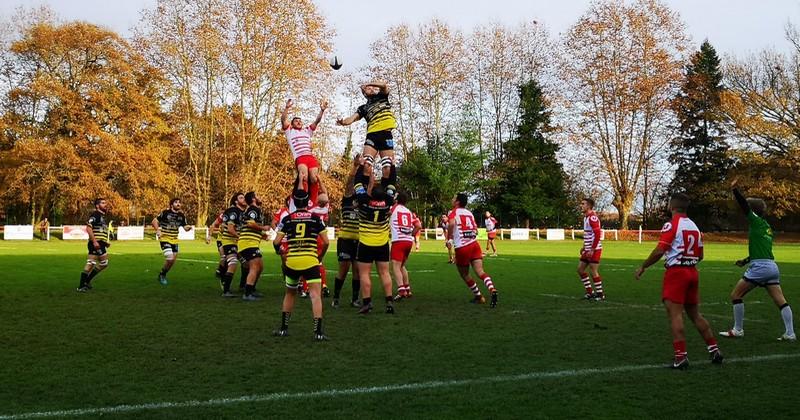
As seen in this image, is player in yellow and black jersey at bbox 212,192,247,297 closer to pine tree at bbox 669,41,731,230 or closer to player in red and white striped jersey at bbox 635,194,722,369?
player in red and white striped jersey at bbox 635,194,722,369

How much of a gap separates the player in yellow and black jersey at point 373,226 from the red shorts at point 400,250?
6.21 ft

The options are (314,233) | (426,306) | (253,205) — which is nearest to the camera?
(314,233)

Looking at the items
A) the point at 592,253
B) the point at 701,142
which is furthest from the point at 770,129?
the point at 592,253

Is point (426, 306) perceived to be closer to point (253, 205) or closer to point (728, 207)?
point (253, 205)

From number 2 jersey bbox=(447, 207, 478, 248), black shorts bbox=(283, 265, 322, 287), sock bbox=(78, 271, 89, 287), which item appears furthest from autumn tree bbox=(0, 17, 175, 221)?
black shorts bbox=(283, 265, 322, 287)

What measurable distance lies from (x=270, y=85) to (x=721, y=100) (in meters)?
33.6

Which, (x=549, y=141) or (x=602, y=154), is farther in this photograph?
(x=549, y=141)

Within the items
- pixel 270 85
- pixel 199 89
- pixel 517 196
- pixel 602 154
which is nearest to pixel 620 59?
pixel 602 154

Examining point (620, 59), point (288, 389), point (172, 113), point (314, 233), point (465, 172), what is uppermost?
point (620, 59)

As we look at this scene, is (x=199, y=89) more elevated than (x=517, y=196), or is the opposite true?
(x=199, y=89)

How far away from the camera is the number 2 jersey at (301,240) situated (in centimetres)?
923

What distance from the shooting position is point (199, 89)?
5350 cm

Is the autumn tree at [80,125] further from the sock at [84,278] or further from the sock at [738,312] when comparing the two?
the sock at [738,312]

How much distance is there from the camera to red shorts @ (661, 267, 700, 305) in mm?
7691
